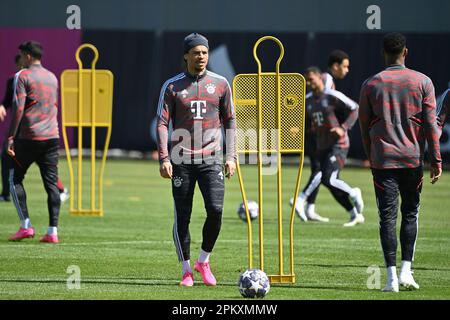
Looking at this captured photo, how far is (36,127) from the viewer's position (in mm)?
15109

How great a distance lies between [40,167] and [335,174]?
522cm

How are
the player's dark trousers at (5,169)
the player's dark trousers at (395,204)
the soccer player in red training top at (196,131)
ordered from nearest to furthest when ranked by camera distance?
the player's dark trousers at (395,204)
the soccer player in red training top at (196,131)
the player's dark trousers at (5,169)

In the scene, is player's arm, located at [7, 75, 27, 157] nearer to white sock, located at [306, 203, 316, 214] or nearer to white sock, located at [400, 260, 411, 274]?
white sock, located at [400, 260, 411, 274]

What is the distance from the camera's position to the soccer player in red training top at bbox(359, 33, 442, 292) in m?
11.1

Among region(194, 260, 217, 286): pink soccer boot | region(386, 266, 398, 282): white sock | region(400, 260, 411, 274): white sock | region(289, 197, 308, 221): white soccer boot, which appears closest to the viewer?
region(386, 266, 398, 282): white sock

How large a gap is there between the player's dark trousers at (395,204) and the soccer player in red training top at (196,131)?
1471 mm

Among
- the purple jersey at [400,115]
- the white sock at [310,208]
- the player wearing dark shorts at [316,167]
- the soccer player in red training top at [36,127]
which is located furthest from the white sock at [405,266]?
the white sock at [310,208]

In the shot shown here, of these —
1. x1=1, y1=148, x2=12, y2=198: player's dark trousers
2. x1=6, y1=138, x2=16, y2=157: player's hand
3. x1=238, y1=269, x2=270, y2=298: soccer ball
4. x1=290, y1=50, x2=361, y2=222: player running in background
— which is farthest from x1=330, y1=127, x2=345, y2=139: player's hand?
x1=238, y1=269, x2=270, y2=298: soccer ball

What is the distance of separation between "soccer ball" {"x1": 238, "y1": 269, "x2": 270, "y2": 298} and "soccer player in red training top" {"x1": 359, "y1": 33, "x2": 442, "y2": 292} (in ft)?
4.04

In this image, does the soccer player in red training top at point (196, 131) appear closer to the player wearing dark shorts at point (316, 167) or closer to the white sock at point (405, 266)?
the white sock at point (405, 266)

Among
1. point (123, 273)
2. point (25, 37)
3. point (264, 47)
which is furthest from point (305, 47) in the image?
point (123, 273)

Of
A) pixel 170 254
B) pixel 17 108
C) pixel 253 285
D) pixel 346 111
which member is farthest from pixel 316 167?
pixel 253 285

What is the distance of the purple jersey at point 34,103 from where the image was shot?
14953mm

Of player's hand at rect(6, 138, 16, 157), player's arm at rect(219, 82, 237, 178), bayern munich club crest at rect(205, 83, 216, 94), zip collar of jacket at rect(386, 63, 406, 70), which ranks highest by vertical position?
zip collar of jacket at rect(386, 63, 406, 70)
